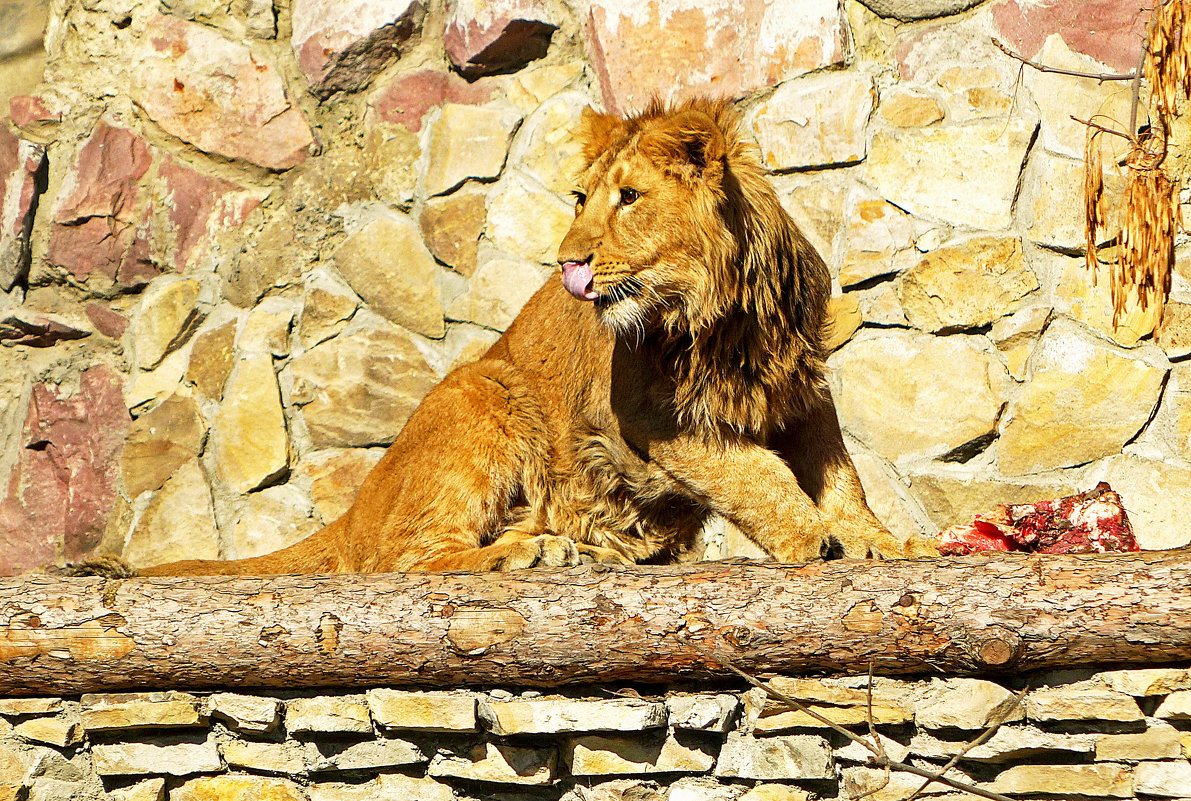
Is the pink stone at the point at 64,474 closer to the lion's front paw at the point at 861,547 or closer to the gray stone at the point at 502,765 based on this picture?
the gray stone at the point at 502,765

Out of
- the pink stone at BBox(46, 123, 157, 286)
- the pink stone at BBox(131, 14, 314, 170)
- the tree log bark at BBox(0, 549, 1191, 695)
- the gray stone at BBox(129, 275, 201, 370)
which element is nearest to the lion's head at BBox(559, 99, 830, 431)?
Answer: the tree log bark at BBox(0, 549, 1191, 695)

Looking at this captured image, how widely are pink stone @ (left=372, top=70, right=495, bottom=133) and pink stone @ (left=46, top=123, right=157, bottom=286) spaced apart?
1.22m

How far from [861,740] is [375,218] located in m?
3.61

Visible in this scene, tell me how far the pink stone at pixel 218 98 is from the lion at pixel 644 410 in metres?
1.98

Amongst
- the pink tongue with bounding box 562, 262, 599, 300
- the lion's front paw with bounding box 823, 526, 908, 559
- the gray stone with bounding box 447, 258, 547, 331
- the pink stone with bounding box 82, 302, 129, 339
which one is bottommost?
the lion's front paw with bounding box 823, 526, 908, 559

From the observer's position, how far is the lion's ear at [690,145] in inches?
146

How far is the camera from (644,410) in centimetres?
396

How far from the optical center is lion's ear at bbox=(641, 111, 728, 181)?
3703mm

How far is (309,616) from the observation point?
318 centimetres

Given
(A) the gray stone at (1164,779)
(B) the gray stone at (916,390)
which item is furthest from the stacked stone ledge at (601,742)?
(B) the gray stone at (916,390)

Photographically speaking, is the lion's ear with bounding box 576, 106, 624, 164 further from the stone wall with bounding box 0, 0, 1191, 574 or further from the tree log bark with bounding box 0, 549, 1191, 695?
the tree log bark with bounding box 0, 549, 1191, 695

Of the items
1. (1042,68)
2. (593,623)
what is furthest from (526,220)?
(593,623)

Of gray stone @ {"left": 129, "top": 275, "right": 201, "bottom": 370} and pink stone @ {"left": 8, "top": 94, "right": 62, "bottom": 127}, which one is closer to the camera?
gray stone @ {"left": 129, "top": 275, "right": 201, "bottom": 370}

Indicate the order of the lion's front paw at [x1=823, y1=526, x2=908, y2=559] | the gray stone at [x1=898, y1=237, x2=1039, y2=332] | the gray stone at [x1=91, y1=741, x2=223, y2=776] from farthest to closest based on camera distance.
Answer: the gray stone at [x1=898, y1=237, x2=1039, y2=332] → the lion's front paw at [x1=823, y1=526, x2=908, y2=559] → the gray stone at [x1=91, y1=741, x2=223, y2=776]
